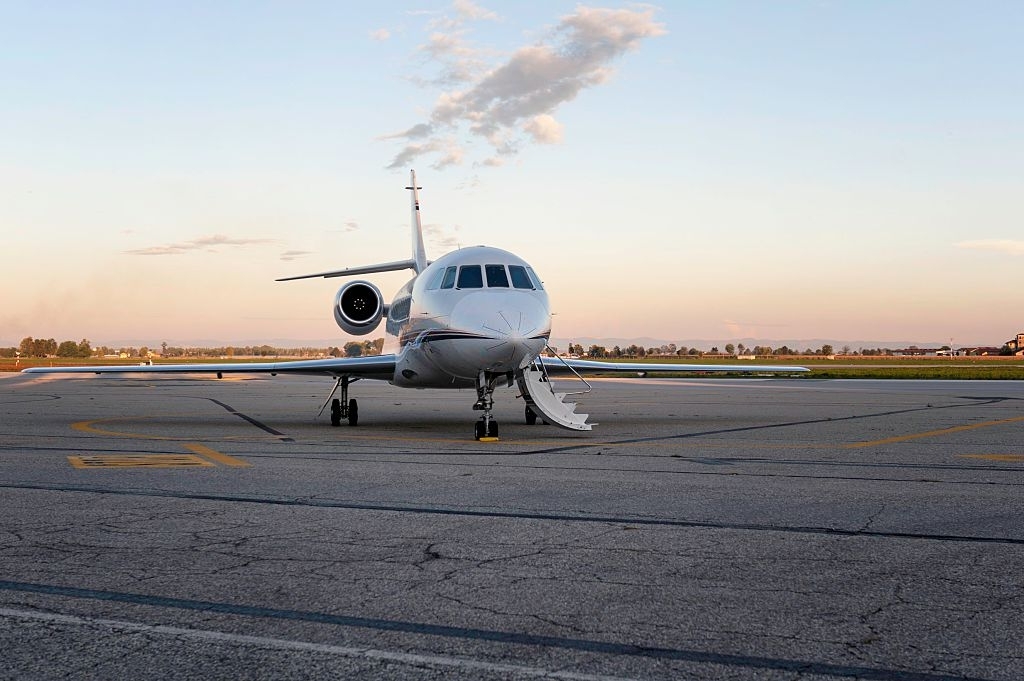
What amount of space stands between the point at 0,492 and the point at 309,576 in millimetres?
4899

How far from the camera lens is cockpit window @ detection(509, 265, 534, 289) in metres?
15.4

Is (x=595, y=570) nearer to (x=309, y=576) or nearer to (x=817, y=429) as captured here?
(x=309, y=576)

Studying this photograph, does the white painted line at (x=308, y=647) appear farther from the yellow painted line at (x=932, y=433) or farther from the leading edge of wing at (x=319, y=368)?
the leading edge of wing at (x=319, y=368)

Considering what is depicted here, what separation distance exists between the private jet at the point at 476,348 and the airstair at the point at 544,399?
0.02 meters

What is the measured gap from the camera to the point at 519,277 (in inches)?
615

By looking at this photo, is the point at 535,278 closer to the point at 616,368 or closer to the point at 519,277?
the point at 519,277

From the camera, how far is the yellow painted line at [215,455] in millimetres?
11180

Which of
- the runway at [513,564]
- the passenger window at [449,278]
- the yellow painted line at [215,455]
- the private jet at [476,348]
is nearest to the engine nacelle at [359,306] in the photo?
the private jet at [476,348]

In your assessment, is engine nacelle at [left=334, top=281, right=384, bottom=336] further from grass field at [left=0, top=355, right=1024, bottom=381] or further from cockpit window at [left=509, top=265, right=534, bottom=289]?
grass field at [left=0, top=355, right=1024, bottom=381]

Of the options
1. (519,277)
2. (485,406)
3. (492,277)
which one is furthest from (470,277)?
(485,406)

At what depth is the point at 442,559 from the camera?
Answer: 5844mm

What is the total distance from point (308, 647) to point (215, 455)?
341 inches

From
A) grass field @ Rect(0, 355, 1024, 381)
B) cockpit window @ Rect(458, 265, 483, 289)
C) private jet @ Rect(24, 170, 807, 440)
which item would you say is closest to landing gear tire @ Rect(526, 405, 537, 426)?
private jet @ Rect(24, 170, 807, 440)

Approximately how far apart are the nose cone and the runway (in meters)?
2.09
